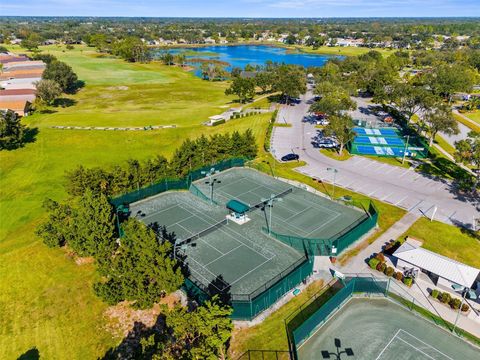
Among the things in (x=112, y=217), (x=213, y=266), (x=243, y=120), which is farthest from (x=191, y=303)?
Answer: (x=243, y=120)

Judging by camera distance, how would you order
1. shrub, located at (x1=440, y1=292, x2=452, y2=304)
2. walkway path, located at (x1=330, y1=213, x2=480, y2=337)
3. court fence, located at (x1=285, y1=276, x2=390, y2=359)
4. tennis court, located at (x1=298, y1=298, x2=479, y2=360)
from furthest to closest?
shrub, located at (x1=440, y1=292, x2=452, y2=304)
walkway path, located at (x1=330, y1=213, x2=480, y2=337)
court fence, located at (x1=285, y1=276, x2=390, y2=359)
tennis court, located at (x1=298, y1=298, x2=479, y2=360)

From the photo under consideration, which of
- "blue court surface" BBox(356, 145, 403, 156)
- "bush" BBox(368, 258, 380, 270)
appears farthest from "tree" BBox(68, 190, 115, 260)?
"blue court surface" BBox(356, 145, 403, 156)

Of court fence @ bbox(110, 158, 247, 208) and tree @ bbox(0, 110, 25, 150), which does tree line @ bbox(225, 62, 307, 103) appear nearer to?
court fence @ bbox(110, 158, 247, 208)

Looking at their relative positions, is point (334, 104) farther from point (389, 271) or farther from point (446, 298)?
point (446, 298)

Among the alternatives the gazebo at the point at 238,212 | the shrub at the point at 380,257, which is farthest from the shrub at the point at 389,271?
the gazebo at the point at 238,212

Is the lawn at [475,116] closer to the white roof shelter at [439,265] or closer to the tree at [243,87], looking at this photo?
the tree at [243,87]

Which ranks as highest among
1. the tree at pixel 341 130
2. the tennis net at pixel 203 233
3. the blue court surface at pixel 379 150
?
the tree at pixel 341 130
